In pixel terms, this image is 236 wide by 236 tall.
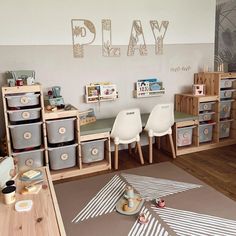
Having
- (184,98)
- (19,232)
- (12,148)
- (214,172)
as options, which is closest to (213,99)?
(184,98)

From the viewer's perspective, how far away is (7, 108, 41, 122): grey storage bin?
269cm

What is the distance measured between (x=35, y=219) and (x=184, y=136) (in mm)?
2558

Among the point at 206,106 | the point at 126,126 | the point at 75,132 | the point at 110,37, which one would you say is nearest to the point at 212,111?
the point at 206,106

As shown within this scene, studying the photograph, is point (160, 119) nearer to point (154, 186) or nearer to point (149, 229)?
point (154, 186)

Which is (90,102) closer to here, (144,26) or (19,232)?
(144,26)

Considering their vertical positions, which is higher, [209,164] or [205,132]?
[205,132]

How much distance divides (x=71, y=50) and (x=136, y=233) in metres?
2.29

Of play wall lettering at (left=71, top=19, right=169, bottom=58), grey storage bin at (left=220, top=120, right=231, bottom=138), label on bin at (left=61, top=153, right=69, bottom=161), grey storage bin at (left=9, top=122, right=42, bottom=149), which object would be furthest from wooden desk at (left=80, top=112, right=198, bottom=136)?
play wall lettering at (left=71, top=19, right=169, bottom=58)

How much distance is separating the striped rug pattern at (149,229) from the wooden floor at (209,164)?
834 millimetres

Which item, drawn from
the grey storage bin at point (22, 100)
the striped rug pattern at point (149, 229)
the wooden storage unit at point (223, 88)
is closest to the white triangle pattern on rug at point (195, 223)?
the striped rug pattern at point (149, 229)

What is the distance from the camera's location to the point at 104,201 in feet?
7.93

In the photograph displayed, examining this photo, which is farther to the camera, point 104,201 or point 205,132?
point 205,132

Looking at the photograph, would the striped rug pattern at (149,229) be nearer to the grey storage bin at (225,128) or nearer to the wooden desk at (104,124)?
the wooden desk at (104,124)

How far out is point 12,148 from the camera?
9.26ft
